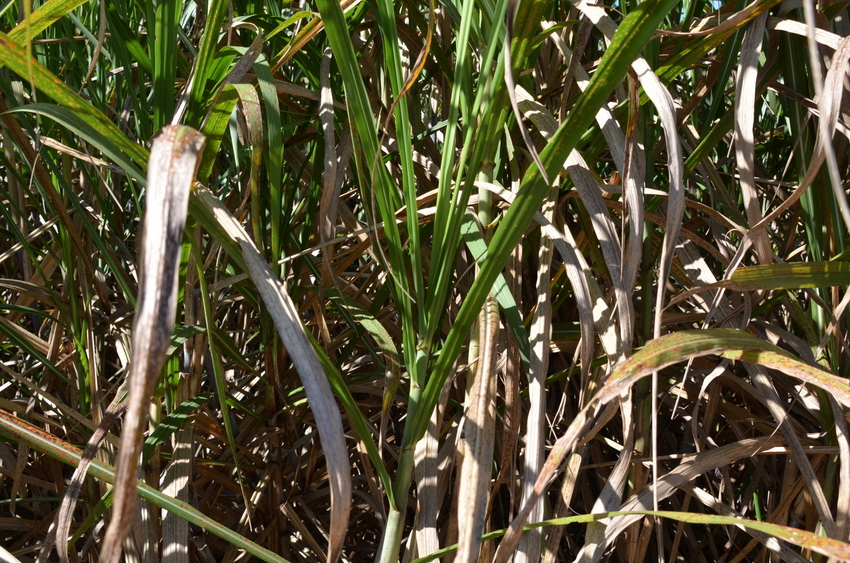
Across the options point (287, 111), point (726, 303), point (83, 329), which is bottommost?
point (83, 329)

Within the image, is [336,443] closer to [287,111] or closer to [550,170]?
[550,170]

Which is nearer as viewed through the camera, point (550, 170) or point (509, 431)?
point (550, 170)

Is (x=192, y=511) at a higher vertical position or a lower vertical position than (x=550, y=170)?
lower

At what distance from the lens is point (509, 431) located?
1.92ft

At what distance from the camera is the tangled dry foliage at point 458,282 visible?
1.42 ft

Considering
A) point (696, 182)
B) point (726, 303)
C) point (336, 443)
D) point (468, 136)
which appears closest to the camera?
point (336, 443)

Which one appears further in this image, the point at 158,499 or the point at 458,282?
the point at 458,282

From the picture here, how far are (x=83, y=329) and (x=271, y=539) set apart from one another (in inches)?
12.5

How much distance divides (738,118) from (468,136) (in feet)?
0.77

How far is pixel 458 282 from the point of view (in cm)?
70

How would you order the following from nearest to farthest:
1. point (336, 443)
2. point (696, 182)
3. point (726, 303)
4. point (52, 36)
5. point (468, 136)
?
point (336, 443) < point (468, 136) < point (726, 303) < point (52, 36) < point (696, 182)

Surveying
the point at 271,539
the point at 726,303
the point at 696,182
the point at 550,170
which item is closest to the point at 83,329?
the point at 271,539

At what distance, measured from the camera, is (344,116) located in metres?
0.71

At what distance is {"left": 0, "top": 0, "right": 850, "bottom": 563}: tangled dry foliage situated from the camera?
1.42ft
